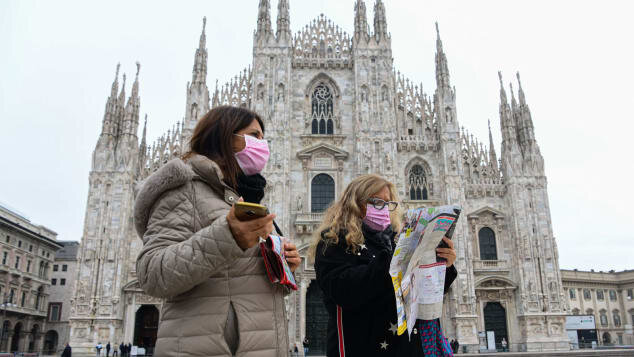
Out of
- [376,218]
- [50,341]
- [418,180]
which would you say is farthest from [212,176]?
[50,341]

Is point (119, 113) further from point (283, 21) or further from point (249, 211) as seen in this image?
point (249, 211)

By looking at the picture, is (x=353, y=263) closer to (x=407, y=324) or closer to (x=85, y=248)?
(x=407, y=324)

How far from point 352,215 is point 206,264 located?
1774mm

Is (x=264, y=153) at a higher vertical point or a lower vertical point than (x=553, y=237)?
lower

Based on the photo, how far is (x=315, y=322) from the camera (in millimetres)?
23531

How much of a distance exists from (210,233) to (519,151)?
2708 centimetres

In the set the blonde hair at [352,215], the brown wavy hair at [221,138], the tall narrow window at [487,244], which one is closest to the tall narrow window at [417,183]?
the tall narrow window at [487,244]

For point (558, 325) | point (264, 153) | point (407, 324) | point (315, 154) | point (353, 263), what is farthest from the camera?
point (315, 154)

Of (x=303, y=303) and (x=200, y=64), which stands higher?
(x=200, y=64)

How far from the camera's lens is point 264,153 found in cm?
273

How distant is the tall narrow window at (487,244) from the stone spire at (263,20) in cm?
1668

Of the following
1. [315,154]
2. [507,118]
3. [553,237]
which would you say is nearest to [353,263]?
[315,154]

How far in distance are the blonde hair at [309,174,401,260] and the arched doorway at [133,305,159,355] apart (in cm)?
2272

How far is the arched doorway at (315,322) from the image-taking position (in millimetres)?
23188
